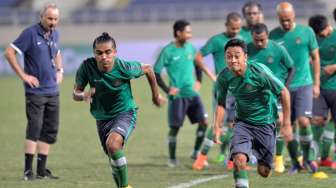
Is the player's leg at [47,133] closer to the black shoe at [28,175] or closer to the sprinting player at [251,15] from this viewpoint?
the black shoe at [28,175]

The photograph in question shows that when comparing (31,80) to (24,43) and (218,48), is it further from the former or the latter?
(218,48)

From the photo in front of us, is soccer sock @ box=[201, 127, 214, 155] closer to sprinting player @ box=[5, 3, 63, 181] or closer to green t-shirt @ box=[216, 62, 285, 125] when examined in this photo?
sprinting player @ box=[5, 3, 63, 181]

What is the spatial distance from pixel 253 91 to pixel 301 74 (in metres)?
2.94

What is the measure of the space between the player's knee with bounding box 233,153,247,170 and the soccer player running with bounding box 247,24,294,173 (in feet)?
8.50

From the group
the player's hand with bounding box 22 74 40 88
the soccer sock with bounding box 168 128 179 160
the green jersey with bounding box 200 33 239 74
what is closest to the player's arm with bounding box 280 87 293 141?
the player's hand with bounding box 22 74 40 88

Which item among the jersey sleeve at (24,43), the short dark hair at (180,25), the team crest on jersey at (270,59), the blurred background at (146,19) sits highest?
the blurred background at (146,19)

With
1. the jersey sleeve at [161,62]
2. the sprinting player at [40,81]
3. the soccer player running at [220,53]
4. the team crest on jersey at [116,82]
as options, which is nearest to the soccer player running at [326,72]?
the soccer player running at [220,53]

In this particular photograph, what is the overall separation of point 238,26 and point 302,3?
1169 inches

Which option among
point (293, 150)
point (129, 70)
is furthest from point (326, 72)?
point (129, 70)

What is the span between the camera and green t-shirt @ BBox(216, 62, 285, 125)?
9812mm

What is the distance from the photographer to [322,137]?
530 inches

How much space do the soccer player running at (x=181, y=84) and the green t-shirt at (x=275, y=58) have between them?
2064mm

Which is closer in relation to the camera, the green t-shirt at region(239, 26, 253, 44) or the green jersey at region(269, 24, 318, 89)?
the green jersey at region(269, 24, 318, 89)

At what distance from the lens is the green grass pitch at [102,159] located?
11.3m
